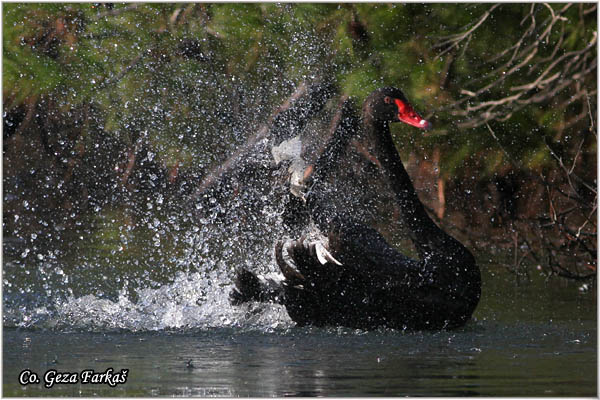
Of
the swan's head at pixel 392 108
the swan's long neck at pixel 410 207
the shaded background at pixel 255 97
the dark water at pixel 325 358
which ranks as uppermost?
the shaded background at pixel 255 97

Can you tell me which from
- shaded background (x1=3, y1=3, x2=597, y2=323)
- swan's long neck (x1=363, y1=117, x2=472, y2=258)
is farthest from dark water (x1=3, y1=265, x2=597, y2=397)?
shaded background (x1=3, y1=3, x2=597, y2=323)

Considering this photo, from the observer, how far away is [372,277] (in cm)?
512

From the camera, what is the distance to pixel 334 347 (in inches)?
186

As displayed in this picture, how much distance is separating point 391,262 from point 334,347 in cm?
57

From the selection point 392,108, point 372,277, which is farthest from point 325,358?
point 392,108

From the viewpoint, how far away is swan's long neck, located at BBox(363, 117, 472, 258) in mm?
5176

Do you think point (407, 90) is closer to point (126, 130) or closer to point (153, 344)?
point (126, 130)

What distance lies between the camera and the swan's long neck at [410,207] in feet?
17.0

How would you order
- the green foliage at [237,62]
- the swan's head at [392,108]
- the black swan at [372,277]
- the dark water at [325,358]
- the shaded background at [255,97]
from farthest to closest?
the green foliage at [237,62], the shaded background at [255,97], the swan's head at [392,108], the black swan at [372,277], the dark water at [325,358]

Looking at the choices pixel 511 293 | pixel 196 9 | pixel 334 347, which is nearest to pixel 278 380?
pixel 334 347

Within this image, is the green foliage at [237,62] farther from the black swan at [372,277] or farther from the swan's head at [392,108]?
the black swan at [372,277]

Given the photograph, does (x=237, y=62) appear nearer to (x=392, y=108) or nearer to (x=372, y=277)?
(x=392, y=108)

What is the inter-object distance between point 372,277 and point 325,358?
2.47ft

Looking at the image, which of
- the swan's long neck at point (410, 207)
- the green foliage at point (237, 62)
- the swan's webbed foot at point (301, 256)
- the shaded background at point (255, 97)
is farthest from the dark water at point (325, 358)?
the green foliage at point (237, 62)
